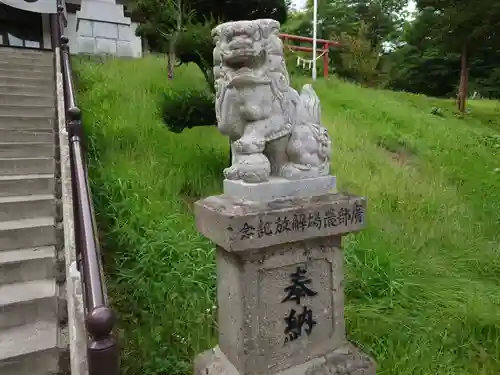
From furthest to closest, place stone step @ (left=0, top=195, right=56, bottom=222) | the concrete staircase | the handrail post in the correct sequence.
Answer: stone step @ (left=0, top=195, right=56, bottom=222), the concrete staircase, the handrail post

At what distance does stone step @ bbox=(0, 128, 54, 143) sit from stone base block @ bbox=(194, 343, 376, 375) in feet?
12.0

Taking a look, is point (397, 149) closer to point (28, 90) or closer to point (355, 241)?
point (355, 241)

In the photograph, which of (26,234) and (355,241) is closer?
(26,234)

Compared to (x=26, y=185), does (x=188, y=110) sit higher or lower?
higher

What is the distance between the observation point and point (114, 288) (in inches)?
139

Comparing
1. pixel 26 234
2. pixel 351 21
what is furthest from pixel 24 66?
pixel 351 21

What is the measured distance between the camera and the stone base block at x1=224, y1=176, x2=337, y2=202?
2.07 meters

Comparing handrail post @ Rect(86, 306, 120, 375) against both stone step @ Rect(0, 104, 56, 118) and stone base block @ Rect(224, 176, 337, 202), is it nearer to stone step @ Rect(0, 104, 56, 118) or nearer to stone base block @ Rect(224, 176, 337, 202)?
stone base block @ Rect(224, 176, 337, 202)

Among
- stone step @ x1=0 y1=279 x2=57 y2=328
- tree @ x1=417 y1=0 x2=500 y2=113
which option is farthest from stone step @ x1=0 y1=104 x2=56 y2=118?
→ tree @ x1=417 y1=0 x2=500 y2=113

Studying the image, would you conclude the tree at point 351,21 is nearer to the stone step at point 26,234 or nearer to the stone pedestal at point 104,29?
the stone pedestal at point 104,29

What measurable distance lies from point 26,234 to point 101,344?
2270mm

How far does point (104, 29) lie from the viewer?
1223 cm

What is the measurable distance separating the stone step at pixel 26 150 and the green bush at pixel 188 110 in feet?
4.87

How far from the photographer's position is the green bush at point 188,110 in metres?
5.32
